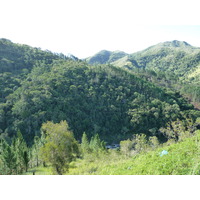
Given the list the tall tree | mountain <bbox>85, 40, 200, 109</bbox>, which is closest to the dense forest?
mountain <bbox>85, 40, 200, 109</bbox>

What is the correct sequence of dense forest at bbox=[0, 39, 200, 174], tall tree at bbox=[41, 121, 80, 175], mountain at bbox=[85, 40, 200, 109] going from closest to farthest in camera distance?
tall tree at bbox=[41, 121, 80, 175]
dense forest at bbox=[0, 39, 200, 174]
mountain at bbox=[85, 40, 200, 109]

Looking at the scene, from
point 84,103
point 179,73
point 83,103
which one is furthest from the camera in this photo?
point 179,73

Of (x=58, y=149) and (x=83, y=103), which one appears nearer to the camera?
(x=58, y=149)

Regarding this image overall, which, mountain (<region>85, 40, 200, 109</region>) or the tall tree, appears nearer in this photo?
the tall tree

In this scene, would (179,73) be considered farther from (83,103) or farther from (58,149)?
(58,149)

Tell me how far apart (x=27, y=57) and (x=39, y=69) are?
1855 cm

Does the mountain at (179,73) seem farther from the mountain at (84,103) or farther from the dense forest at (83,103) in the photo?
the mountain at (84,103)

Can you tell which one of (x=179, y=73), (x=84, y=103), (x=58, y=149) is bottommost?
(x=58, y=149)

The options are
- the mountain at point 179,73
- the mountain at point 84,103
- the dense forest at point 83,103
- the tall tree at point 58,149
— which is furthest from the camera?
the mountain at point 179,73

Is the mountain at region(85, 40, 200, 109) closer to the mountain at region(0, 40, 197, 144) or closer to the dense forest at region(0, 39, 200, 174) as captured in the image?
the dense forest at region(0, 39, 200, 174)

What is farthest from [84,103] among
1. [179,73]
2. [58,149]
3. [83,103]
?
[179,73]

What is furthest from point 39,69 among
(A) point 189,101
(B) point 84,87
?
(A) point 189,101

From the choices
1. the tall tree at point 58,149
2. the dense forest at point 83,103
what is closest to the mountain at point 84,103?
the dense forest at point 83,103
